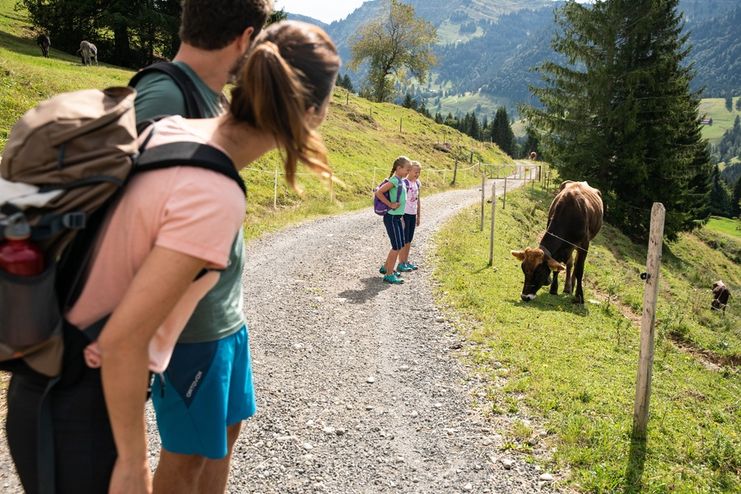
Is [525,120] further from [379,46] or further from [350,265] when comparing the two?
[379,46]

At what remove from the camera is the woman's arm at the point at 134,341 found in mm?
1242

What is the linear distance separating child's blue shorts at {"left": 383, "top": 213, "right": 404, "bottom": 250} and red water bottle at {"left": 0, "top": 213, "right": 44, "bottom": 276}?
321 inches

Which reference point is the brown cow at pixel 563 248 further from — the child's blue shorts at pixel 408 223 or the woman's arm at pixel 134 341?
the woman's arm at pixel 134 341

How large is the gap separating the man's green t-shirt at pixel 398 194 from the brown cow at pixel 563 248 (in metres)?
2.54

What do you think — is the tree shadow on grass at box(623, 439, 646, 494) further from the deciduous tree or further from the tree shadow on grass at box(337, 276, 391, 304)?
the deciduous tree

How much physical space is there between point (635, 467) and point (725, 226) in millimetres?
85653

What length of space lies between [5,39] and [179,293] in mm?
33449

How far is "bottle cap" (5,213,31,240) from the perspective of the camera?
1.19m

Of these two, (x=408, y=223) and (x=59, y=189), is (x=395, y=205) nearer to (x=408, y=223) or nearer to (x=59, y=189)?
(x=408, y=223)

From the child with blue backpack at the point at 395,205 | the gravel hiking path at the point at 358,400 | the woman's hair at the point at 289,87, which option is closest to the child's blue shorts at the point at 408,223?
the child with blue backpack at the point at 395,205

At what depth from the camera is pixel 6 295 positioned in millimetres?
1236

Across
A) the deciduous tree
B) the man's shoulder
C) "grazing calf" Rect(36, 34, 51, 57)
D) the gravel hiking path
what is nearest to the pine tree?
the gravel hiking path

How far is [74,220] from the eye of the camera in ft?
4.04

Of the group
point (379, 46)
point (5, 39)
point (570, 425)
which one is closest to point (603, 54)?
point (570, 425)
